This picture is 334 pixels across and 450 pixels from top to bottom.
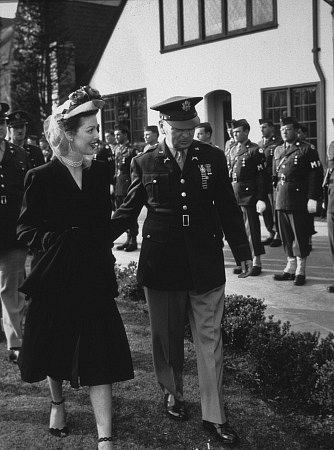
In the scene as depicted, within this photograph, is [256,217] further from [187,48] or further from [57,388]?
[187,48]

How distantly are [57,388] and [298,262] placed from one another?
15.4 feet

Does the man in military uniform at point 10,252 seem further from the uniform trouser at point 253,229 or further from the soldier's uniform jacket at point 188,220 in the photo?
the uniform trouser at point 253,229

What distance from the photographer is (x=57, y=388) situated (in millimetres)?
3967

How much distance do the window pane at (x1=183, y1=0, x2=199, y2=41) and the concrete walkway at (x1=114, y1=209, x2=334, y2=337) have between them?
8.83m

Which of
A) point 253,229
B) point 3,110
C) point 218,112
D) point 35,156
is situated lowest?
point 253,229

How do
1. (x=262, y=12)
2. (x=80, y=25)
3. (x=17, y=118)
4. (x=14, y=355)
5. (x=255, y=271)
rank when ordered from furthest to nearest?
(x=80, y=25)
(x=262, y=12)
(x=255, y=271)
(x=17, y=118)
(x=14, y=355)

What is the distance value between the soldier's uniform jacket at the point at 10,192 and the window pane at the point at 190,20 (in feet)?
41.7

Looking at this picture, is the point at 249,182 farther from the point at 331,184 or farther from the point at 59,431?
the point at 59,431

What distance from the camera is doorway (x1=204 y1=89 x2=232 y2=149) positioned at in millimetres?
17422

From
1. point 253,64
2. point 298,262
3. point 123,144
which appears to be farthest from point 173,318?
point 253,64

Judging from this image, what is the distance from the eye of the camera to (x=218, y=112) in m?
17.7

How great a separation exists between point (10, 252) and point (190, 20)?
13573 mm

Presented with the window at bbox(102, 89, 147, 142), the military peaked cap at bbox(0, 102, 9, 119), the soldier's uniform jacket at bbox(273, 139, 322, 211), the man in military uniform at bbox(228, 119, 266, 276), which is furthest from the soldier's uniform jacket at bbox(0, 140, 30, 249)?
the window at bbox(102, 89, 147, 142)

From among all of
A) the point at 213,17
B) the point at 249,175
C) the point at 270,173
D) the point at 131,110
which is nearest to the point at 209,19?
the point at 213,17
